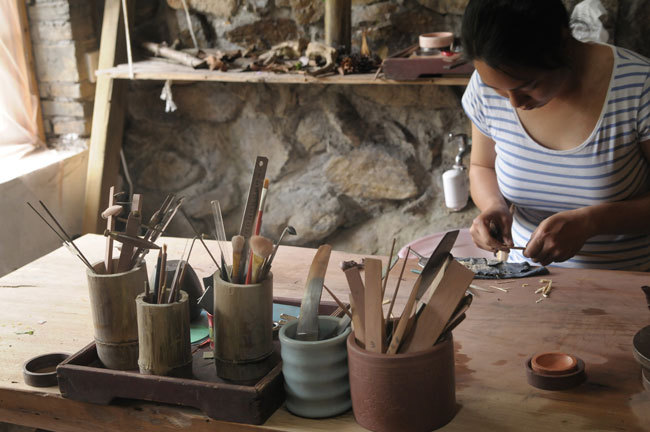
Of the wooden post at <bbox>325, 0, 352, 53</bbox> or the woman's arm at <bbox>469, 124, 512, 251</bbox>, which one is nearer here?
the woman's arm at <bbox>469, 124, 512, 251</bbox>

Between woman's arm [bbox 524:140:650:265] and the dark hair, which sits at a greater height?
the dark hair

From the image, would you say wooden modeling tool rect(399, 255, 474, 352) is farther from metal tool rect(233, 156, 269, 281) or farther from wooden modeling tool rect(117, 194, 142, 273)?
wooden modeling tool rect(117, 194, 142, 273)

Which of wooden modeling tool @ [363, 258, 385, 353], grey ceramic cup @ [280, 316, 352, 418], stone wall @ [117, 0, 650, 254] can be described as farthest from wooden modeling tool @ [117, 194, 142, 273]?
stone wall @ [117, 0, 650, 254]

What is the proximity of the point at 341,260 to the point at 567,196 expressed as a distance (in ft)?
2.05

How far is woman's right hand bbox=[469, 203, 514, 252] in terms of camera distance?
5.91 feet

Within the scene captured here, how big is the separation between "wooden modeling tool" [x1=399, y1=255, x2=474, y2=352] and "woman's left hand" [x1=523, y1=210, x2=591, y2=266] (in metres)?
0.63

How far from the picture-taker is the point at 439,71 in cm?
255

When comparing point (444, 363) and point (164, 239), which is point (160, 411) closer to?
point (444, 363)

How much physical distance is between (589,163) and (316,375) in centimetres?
103

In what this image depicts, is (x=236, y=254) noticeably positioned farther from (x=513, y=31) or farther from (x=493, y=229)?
(x=493, y=229)

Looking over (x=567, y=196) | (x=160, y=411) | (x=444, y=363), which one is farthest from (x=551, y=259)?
(x=160, y=411)

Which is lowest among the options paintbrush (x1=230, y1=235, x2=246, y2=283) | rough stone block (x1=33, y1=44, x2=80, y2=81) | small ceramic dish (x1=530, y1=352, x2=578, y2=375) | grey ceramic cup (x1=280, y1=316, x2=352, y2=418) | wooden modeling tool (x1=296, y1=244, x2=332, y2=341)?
small ceramic dish (x1=530, y1=352, x2=578, y2=375)

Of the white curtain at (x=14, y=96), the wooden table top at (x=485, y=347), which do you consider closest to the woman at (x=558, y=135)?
the wooden table top at (x=485, y=347)

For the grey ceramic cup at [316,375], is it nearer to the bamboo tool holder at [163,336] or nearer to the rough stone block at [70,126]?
the bamboo tool holder at [163,336]
